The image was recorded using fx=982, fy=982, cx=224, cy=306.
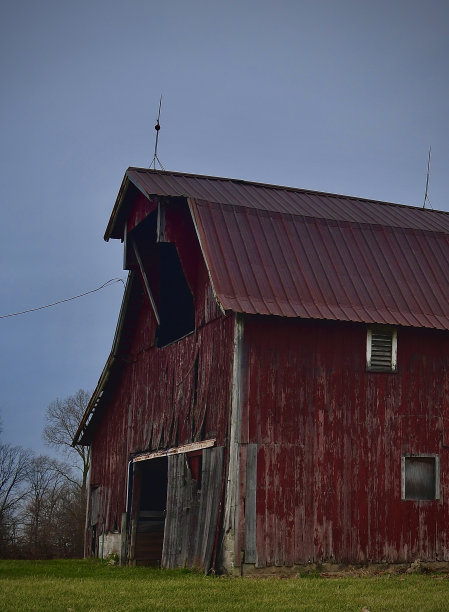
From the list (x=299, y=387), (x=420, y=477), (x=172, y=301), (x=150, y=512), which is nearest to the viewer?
(x=299, y=387)

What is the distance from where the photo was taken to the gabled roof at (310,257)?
20.2 meters

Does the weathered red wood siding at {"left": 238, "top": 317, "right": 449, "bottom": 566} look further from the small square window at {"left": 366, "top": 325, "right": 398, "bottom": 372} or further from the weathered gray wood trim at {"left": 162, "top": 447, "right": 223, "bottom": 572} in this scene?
the weathered gray wood trim at {"left": 162, "top": 447, "right": 223, "bottom": 572}

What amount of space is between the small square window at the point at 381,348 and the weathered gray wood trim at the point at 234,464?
2.91m

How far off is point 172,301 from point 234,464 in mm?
6587

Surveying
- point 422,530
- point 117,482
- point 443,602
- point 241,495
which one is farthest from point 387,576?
point 117,482

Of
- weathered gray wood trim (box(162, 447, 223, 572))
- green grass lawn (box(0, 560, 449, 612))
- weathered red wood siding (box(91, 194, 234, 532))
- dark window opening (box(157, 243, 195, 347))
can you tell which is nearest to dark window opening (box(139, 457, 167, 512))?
weathered red wood siding (box(91, 194, 234, 532))

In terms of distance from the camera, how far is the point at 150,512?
26344mm

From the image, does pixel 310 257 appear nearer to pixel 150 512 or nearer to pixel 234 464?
pixel 234 464

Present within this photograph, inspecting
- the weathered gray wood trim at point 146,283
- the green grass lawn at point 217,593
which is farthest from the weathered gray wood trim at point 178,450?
the weathered gray wood trim at point 146,283

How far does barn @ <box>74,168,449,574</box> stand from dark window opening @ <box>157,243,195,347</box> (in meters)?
0.65

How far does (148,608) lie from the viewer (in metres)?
13.9

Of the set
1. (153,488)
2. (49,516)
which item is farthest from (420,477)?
(49,516)

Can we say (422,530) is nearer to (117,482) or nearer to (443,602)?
(443,602)

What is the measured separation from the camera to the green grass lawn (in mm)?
14125
